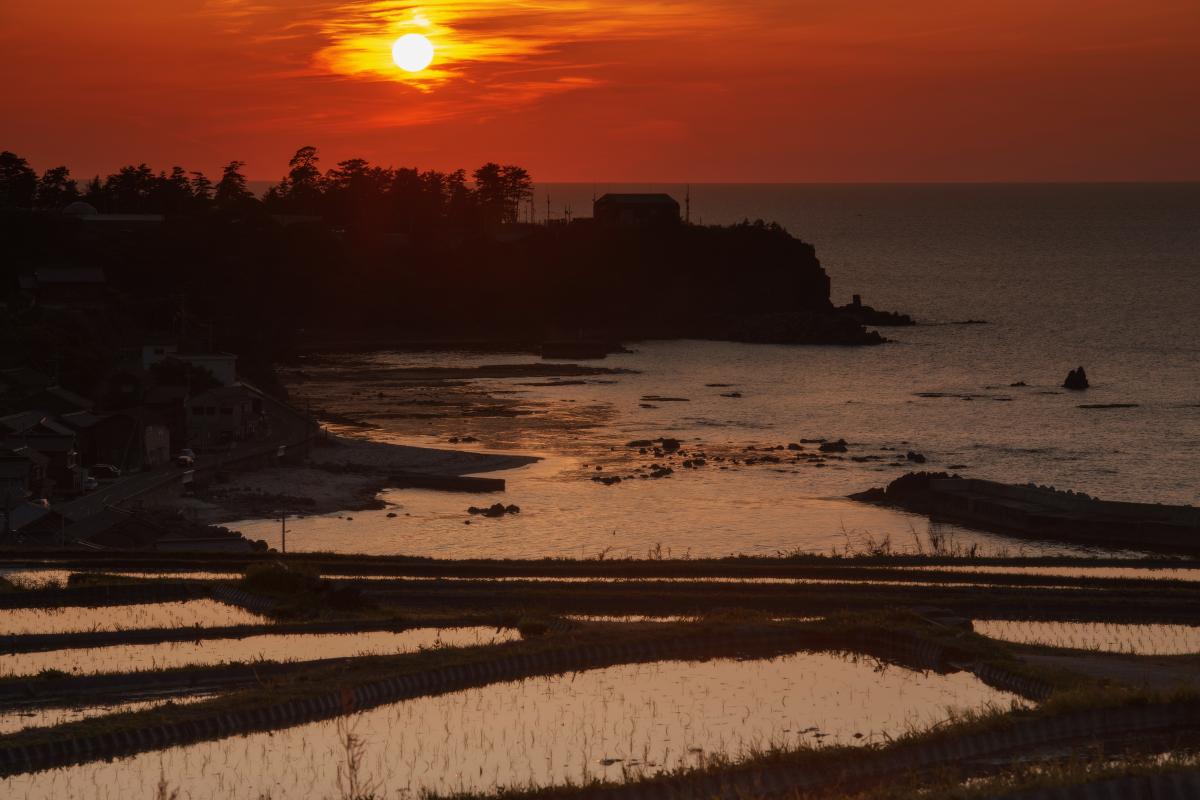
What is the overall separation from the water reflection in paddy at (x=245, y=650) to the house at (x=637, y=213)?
413 feet

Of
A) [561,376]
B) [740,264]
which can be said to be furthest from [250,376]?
[740,264]

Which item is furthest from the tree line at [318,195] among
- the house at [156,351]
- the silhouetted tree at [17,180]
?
the house at [156,351]

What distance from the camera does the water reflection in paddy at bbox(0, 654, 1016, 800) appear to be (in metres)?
16.4

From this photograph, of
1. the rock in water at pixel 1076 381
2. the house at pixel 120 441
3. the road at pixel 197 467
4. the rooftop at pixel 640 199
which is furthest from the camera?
the rooftop at pixel 640 199

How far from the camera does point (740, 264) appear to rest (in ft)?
468

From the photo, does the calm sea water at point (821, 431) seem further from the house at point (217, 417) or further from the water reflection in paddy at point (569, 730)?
the water reflection in paddy at point (569, 730)

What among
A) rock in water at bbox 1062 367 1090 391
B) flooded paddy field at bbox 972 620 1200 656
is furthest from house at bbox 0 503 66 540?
rock in water at bbox 1062 367 1090 391

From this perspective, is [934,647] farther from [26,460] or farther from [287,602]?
[26,460]

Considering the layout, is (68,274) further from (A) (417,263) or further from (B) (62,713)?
(B) (62,713)

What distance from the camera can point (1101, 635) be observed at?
24.8 m

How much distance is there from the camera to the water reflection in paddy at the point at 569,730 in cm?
1642

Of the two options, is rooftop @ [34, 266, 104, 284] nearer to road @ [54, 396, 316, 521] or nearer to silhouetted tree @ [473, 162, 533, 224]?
road @ [54, 396, 316, 521]

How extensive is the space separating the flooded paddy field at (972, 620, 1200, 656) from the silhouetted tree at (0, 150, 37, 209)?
106 meters

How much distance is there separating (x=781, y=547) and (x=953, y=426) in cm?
3463
